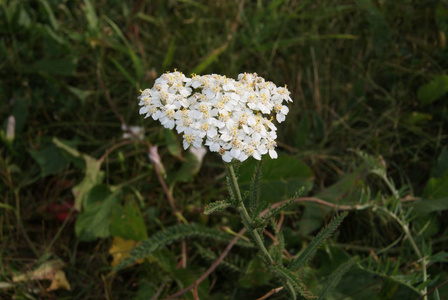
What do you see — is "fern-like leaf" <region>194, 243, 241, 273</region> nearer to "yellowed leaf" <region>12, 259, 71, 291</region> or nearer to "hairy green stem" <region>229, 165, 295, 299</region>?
"hairy green stem" <region>229, 165, 295, 299</region>

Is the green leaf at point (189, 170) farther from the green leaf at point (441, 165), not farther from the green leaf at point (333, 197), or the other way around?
the green leaf at point (441, 165)

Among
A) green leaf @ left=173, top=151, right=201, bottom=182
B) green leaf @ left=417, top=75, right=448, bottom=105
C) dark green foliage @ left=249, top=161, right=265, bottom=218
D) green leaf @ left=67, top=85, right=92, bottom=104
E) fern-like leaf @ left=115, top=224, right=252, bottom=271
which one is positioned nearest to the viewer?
dark green foliage @ left=249, top=161, right=265, bottom=218

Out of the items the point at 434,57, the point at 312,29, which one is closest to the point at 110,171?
the point at 312,29

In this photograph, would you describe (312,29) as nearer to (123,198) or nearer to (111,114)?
(111,114)

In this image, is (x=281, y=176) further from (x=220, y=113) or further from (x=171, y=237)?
(x=220, y=113)

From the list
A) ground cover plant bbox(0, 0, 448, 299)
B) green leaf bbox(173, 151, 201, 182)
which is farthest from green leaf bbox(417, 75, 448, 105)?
green leaf bbox(173, 151, 201, 182)

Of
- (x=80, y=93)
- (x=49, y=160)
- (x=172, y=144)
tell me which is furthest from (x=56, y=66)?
(x=172, y=144)
